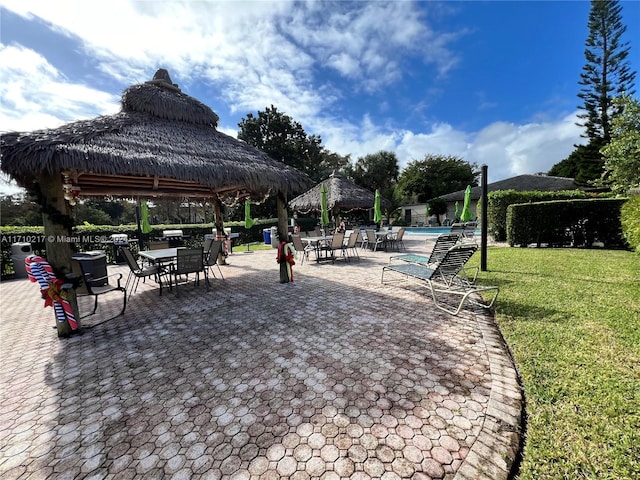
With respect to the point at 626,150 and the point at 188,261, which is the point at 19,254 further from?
the point at 626,150

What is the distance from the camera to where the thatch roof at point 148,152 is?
4066mm

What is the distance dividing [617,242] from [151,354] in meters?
14.7

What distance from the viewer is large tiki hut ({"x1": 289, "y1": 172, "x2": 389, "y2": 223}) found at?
1648 centimetres

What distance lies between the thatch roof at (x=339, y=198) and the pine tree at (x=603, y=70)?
22765 millimetres

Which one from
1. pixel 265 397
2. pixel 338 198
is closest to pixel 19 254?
pixel 265 397

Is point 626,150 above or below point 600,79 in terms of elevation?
below

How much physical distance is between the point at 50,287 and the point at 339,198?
13.8 meters

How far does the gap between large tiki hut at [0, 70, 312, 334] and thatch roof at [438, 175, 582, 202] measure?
2356cm

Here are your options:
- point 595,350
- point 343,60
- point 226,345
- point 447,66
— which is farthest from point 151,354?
point 447,66

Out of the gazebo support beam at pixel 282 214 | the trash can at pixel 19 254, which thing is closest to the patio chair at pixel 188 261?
the gazebo support beam at pixel 282 214

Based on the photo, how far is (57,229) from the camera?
13.3 ft

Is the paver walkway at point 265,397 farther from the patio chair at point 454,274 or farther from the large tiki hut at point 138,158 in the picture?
the large tiki hut at point 138,158

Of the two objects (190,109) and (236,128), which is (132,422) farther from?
(236,128)

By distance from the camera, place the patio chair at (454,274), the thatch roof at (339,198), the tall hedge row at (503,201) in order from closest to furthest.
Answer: the patio chair at (454,274), the tall hedge row at (503,201), the thatch roof at (339,198)
